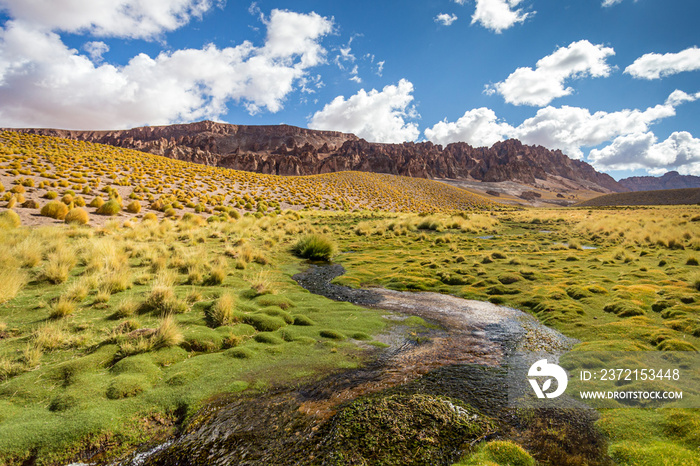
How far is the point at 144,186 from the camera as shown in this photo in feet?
115

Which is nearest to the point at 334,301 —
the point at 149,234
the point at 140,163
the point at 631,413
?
the point at 631,413

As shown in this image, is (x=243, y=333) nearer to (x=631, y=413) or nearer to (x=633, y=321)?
(x=631, y=413)

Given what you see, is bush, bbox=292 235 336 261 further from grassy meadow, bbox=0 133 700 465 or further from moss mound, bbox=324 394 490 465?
moss mound, bbox=324 394 490 465

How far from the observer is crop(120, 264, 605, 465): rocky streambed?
3812mm

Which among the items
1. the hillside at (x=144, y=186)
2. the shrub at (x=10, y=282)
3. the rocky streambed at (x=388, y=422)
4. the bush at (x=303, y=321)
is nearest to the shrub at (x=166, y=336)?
the rocky streambed at (x=388, y=422)

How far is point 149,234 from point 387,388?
1795 centimetres

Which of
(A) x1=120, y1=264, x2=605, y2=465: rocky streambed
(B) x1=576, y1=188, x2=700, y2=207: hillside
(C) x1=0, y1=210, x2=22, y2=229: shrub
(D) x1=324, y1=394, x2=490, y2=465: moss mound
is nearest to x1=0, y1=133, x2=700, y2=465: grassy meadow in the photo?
(C) x1=0, y1=210, x2=22, y2=229: shrub

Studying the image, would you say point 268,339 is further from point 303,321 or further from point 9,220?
point 9,220

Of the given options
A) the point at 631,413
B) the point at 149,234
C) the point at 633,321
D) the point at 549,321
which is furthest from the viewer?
the point at 149,234

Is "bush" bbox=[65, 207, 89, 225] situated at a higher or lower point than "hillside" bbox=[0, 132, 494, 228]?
lower

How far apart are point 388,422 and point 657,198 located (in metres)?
107

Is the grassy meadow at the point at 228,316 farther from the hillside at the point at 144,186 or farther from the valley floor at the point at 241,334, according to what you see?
the hillside at the point at 144,186

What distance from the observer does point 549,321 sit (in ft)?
27.5

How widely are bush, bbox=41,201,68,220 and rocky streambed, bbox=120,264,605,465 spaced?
907 inches
